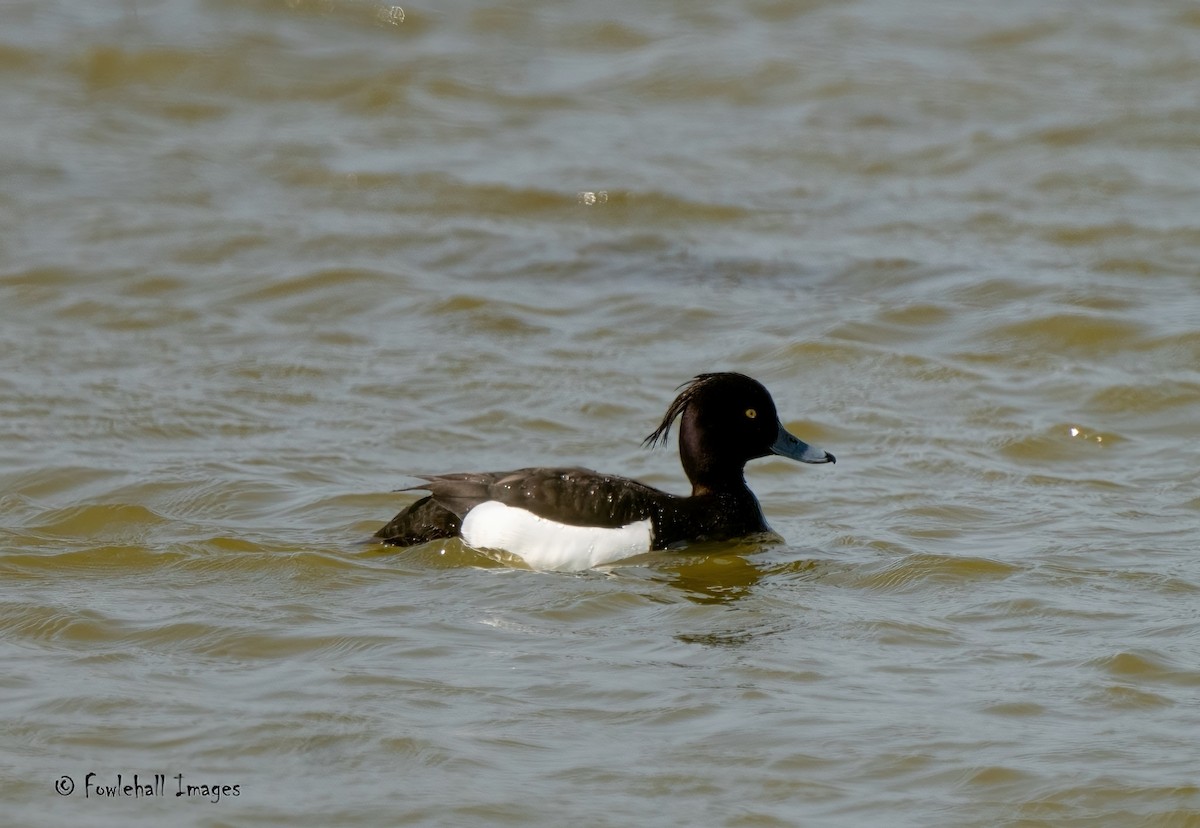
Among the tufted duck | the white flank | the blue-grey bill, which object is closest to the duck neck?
the tufted duck

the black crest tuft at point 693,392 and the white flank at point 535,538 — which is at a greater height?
the black crest tuft at point 693,392

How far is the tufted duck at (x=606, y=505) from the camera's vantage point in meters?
7.73

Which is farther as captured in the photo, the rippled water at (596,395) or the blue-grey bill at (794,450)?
the blue-grey bill at (794,450)

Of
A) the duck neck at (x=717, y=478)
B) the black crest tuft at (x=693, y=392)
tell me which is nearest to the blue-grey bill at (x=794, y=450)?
the duck neck at (x=717, y=478)

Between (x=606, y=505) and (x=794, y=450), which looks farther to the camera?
(x=794, y=450)

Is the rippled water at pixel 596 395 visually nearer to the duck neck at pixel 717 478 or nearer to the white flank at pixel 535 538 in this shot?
the white flank at pixel 535 538

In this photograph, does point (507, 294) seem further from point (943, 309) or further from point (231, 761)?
point (231, 761)

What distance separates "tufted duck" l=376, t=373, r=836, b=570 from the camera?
7734 millimetres

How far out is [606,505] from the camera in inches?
307

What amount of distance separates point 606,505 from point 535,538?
0.33 meters

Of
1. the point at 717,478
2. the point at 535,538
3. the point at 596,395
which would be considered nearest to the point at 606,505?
the point at 535,538

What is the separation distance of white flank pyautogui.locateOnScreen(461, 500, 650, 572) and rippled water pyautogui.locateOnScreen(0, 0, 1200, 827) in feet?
0.36

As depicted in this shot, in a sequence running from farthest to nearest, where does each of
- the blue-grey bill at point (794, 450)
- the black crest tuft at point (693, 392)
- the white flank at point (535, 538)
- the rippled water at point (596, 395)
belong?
1. the blue-grey bill at point (794, 450)
2. the black crest tuft at point (693, 392)
3. the white flank at point (535, 538)
4. the rippled water at point (596, 395)

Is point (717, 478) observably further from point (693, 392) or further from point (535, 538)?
point (535, 538)
